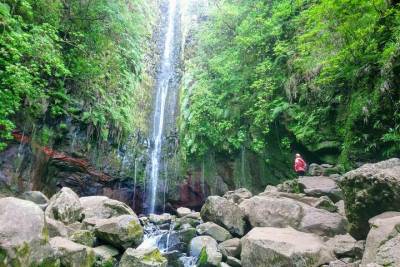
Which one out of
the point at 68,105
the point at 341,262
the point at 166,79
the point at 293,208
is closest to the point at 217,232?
the point at 293,208

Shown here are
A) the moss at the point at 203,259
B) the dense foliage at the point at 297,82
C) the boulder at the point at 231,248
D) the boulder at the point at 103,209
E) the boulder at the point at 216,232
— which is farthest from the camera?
the boulder at the point at 103,209

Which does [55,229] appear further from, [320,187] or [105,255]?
[320,187]

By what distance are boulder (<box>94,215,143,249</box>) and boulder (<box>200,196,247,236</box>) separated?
228cm

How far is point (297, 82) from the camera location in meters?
12.7

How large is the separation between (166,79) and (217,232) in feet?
44.4

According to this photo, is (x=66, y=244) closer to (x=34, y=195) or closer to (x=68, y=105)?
(x=34, y=195)

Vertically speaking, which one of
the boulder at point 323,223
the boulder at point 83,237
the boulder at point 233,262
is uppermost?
the boulder at point 323,223

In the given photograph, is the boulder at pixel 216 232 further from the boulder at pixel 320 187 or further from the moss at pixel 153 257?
the boulder at pixel 320 187

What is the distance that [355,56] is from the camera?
944 centimetres

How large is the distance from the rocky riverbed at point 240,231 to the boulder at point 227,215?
26 mm

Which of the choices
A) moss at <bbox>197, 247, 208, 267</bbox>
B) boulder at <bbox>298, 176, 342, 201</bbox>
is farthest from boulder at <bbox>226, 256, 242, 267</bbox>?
boulder at <bbox>298, 176, 342, 201</bbox>

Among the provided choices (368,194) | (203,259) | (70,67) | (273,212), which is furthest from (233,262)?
(70,67)

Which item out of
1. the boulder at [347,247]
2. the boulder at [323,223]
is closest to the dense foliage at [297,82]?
the boulder at [323,223]

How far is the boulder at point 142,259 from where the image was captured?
21.8 feet
